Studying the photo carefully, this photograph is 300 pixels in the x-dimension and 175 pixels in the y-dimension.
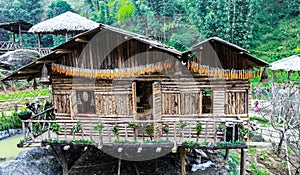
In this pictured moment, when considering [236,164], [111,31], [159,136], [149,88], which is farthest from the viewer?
[149,88]

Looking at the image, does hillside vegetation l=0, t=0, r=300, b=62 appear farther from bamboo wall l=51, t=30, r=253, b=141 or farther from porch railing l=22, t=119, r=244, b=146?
porch railing l=22, t=119, r=244, b=146

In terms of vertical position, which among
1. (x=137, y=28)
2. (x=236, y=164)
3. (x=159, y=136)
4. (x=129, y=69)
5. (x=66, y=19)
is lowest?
(x=236, y=164)

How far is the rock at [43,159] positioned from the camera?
1054 centimetres

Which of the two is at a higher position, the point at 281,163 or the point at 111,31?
the point at 111,31

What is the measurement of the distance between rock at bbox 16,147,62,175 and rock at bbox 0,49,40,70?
17.2 meters

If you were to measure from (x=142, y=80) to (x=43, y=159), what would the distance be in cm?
588

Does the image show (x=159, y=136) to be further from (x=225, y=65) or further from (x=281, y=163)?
(x=281, y=163)

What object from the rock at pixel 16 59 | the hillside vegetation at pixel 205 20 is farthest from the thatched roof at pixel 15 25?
the hillside vegetation at pixel 205 20

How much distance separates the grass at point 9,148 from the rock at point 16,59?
11.1 metres

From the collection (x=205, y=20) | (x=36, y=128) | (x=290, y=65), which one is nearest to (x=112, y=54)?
(x=36, y=128)

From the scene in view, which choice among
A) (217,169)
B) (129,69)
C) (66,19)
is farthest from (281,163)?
(66,19)

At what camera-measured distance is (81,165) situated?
41.1 ft

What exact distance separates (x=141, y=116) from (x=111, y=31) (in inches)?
179

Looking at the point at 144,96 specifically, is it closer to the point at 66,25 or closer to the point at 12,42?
the point at 66,25
